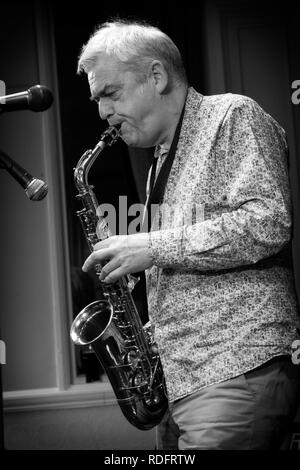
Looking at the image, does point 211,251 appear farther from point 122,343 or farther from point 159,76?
point 122,343

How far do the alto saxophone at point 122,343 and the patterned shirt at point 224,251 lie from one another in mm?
419

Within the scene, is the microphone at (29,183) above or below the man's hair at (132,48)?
below

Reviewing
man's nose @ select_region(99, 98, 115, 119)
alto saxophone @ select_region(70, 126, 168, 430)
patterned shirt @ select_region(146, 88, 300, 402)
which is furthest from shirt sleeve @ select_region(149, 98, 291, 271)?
alto saxophone @ select_region(70, 126, 168, 430)

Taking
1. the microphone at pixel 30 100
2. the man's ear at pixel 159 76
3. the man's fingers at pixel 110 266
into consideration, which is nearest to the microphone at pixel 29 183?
the microphone at pixel 30 100

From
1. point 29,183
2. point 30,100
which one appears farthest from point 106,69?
point 29,183

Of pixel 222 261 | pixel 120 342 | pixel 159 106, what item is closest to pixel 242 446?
pixel 222 261

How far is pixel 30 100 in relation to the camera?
134 cm

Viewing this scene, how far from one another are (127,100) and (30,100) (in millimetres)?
232

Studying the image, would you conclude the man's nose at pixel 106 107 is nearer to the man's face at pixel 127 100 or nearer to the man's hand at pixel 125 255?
the man's face at pixel 127 100

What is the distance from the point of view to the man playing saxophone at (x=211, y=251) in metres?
1.21

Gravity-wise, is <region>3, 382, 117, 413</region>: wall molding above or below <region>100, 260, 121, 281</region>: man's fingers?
below

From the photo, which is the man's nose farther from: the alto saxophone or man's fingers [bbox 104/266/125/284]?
man's fingers [bbox 104/266/125/284]

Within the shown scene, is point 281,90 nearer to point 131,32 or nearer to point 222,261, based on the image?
point 131,32

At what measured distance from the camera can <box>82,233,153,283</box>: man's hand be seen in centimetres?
125
